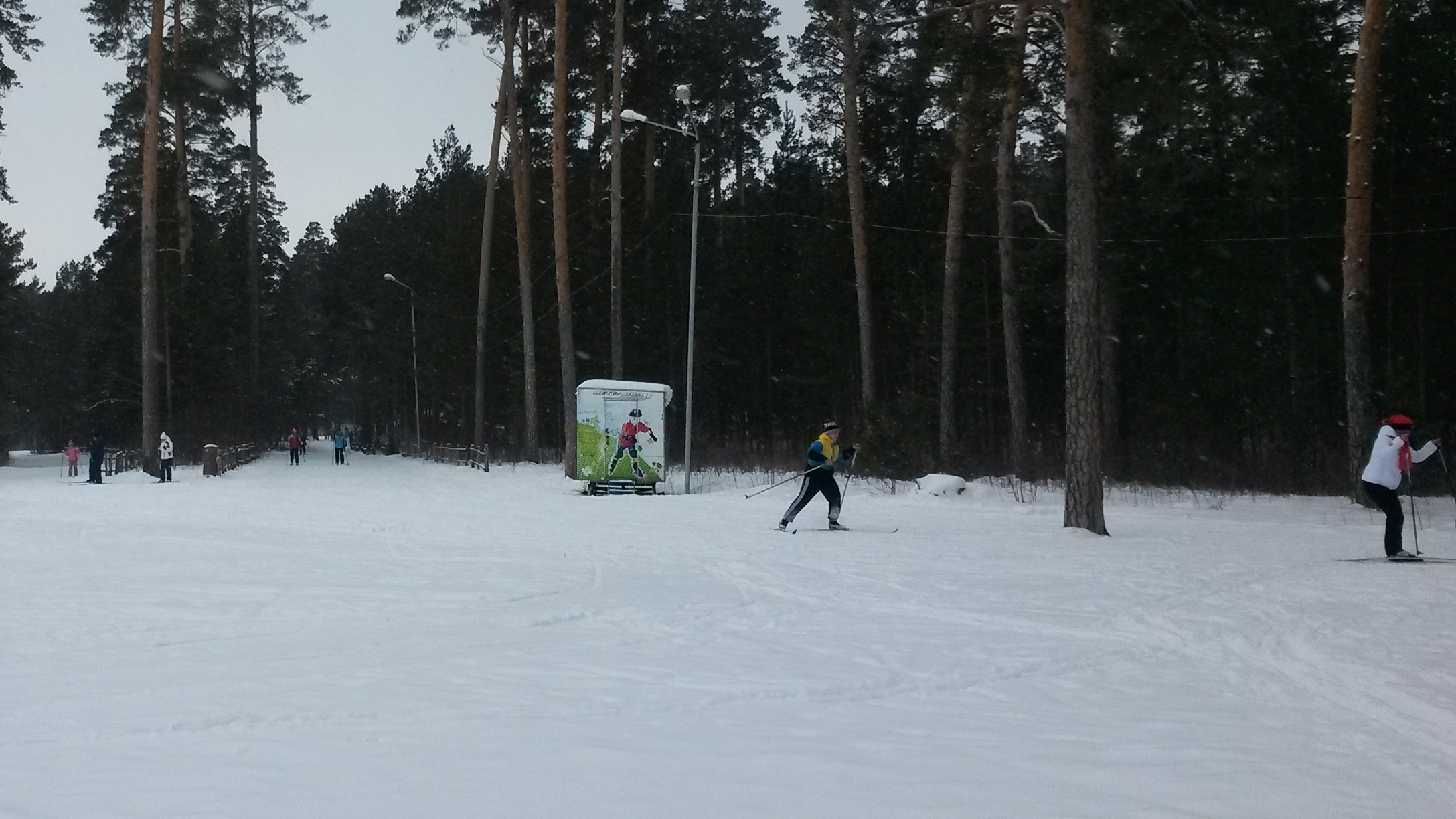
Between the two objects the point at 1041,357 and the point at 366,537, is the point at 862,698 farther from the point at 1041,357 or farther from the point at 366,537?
the point at 1041,357

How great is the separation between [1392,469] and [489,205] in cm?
3639

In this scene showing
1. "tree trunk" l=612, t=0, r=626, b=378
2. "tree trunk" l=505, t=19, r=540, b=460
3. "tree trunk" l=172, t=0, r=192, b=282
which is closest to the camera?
"tree trunk" l=612, t=0, r=626, b=378

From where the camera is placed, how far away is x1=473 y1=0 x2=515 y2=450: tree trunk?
129 ft

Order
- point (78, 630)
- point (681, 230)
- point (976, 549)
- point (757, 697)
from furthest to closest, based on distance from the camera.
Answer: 1. point (681, 230)
2. point (976, 549)
3. point (78, 630)
4. point (757, 697)

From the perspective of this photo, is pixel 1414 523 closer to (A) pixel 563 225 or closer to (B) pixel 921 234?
(A) pixel 563 225

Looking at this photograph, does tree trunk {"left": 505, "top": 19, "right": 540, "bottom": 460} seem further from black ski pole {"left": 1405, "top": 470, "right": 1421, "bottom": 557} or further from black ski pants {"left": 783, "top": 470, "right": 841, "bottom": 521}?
black ski pole {"left": 1405, "top": 470, "right": 1421, "bottom": 557}

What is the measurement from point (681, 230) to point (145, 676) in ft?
148

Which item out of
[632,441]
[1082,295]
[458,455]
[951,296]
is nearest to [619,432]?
[632,441]

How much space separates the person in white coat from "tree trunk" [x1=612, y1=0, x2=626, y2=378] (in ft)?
40.6

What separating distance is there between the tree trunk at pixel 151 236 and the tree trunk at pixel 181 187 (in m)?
4.03

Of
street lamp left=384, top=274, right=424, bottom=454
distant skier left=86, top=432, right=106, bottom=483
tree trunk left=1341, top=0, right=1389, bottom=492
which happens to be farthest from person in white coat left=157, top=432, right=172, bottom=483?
tree trunk left=1341, top=0, right=1389, bottom=492

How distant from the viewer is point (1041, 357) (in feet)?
140

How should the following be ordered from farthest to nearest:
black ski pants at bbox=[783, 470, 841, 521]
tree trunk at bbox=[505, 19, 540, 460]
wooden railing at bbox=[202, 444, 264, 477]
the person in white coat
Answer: tree trunk at bbox=[505, 19, 540, 460] → wooden railing at bbox=[202, 444, 264, 477] → the person in white coat → black ski pants at bbox=[783, 470, 841, 521]

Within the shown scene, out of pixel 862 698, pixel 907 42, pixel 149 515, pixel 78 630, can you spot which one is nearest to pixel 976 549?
pixel 907 42
